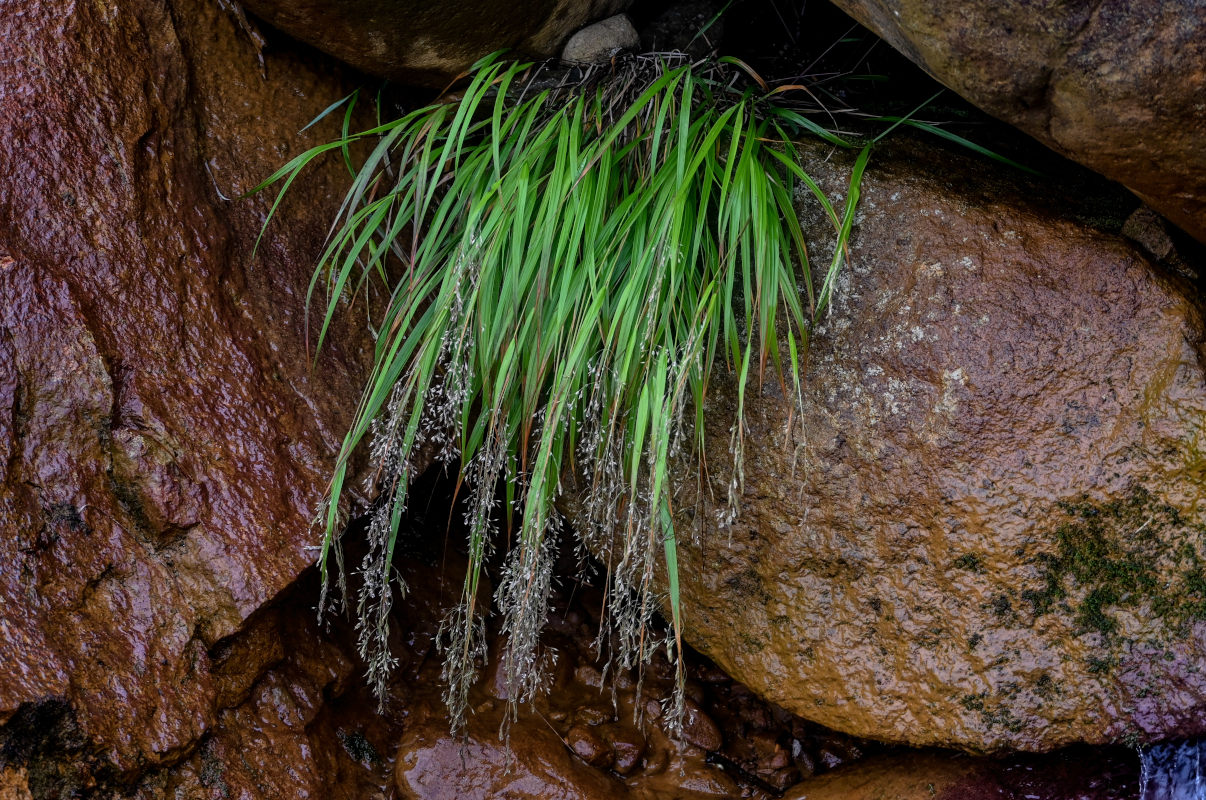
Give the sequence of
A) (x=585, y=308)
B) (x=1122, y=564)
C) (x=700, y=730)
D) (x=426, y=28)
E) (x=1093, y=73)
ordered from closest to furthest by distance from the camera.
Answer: (x=1093, y=73), (x=1122, y=564), (x=585, y=308), (x=426, y=28), (x=700, y=730)

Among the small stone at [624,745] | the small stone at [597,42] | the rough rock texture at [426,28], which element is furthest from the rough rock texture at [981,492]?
the rough rock texture at [426,28]

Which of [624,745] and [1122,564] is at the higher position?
[1122,564]

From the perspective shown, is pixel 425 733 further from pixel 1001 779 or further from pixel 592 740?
pixel 1001 779

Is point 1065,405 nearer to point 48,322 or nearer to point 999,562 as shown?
point 999,562

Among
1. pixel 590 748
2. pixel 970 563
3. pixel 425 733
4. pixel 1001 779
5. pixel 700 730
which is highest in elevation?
pixel 970 563

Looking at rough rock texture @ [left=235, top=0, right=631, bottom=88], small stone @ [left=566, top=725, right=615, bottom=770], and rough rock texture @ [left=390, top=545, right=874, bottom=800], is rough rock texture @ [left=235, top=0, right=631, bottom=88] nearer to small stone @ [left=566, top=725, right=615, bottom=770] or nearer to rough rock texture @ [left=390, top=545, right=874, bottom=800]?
rough rock texture @ [left=390, top=545, right=874, bottom=800]

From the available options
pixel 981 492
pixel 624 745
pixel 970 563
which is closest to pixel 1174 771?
pixel 970 563

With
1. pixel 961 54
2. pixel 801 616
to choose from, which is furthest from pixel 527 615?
pixel 961 54
